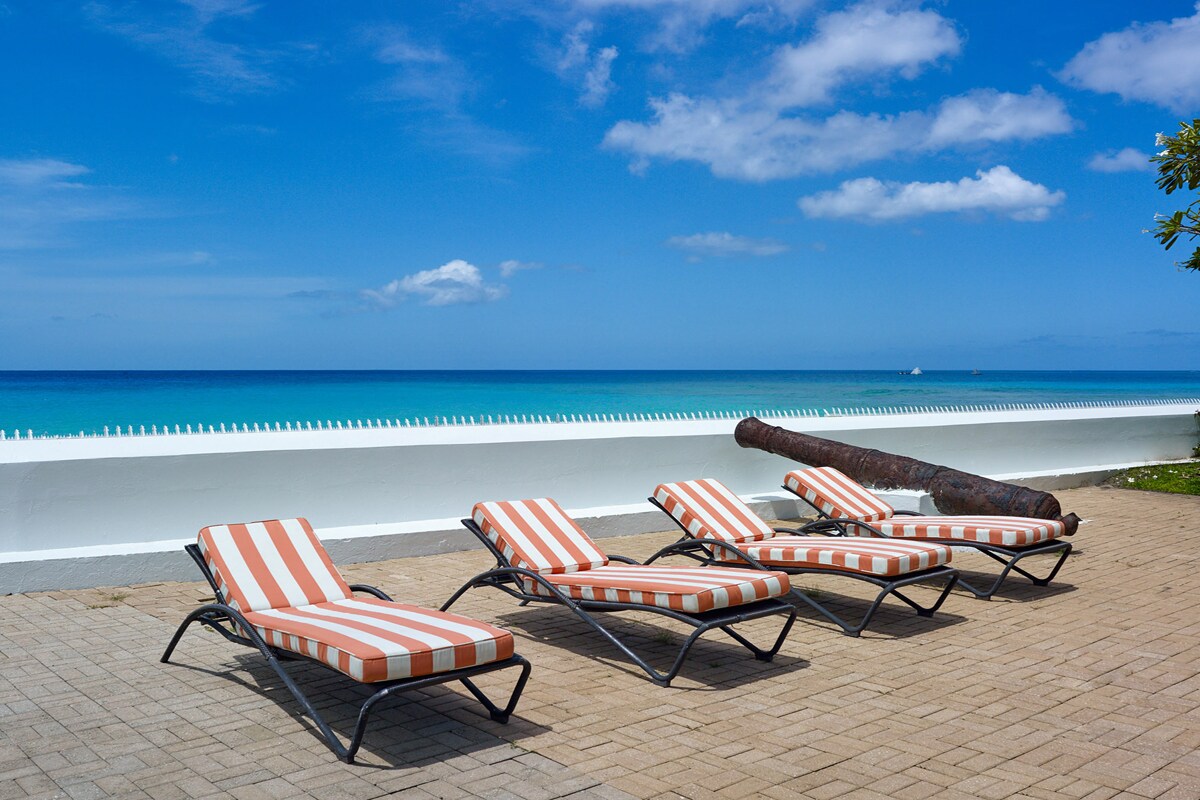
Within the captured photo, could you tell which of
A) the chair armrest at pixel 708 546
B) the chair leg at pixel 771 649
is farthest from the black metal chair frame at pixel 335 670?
the chair armrest at pixel 708 546

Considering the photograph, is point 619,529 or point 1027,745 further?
point 619,529

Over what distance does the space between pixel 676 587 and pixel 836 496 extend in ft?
11.4

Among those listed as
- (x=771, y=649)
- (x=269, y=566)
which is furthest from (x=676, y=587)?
(x=269, y=566)

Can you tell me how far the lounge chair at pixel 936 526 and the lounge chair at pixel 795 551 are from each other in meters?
0.51

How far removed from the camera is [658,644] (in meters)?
5.82

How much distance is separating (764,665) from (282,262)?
220ft

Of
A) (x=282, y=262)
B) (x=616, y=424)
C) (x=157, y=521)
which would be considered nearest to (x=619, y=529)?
(x=616, y=424)

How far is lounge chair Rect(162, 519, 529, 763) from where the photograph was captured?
3904 millimetres

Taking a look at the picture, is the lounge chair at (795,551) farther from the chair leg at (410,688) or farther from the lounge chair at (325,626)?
the lounge chair at (325,626)

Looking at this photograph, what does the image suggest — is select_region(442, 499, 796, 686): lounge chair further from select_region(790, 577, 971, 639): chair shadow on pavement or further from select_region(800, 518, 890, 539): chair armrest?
select_region(800, 518, 890, 539): chair armrest

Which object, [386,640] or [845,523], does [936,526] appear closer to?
[845,523]

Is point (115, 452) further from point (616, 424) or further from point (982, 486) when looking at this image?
point (982, 486)

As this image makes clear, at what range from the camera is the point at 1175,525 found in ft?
33.5

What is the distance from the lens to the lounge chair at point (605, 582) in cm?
498
